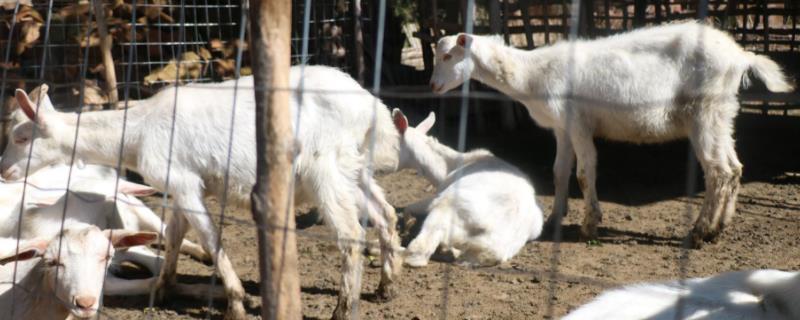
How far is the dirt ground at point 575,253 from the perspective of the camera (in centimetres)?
571

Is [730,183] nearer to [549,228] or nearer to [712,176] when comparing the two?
[712,176]

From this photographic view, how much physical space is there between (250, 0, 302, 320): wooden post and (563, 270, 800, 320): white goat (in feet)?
3.32

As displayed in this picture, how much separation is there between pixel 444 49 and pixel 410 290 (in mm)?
2335

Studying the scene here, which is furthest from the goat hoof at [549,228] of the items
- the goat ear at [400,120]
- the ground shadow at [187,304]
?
the ground shadow at [187,304]

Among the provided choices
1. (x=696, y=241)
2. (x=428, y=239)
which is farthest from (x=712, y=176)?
(x=428, y=239)

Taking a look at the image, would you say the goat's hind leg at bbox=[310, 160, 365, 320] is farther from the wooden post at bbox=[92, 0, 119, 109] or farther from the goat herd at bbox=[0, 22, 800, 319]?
the wooden post at bbox=[92, 0, 119, 109]

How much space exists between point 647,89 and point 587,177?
78cm

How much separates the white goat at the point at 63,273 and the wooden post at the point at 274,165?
1.39m

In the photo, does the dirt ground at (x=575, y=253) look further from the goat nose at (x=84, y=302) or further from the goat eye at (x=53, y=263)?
the goat eye at (x=53, y=263)

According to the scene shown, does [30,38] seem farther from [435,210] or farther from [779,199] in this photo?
[779,199]

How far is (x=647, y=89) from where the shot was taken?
694cm

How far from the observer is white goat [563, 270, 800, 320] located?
3.09 meters

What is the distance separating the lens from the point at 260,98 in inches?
136

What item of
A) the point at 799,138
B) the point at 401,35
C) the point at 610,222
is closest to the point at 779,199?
the point at 610,222
